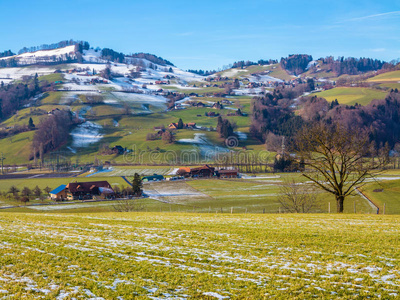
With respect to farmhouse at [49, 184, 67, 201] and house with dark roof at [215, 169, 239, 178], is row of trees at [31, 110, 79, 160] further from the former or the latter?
house with dark roof at [215, 169, 239, 178]

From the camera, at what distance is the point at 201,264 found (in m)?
12.3

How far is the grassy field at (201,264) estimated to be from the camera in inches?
384

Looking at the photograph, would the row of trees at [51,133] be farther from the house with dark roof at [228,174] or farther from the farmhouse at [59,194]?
the house with dark roof at [228,174]

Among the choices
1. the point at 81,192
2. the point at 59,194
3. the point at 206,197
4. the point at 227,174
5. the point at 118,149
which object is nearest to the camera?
the point at 206,197

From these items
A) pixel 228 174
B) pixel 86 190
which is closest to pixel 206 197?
pixel 86 190

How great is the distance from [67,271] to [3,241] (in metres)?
6.44

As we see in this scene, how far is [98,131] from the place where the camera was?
192750 mm

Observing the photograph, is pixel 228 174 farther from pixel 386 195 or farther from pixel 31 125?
pixel 31 125

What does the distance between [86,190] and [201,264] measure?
287 feet

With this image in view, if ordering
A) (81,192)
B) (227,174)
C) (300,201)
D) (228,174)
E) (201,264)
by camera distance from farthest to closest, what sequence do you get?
(227,174) → (228,174) → (81,192) → (300,201) → (201,264)

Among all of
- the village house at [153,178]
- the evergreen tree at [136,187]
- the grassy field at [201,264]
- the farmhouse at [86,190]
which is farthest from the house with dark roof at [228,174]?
the grassy field at [201,264]

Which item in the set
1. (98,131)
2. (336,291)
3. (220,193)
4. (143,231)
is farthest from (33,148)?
(336,291)

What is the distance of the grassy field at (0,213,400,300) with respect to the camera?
32.0 feet

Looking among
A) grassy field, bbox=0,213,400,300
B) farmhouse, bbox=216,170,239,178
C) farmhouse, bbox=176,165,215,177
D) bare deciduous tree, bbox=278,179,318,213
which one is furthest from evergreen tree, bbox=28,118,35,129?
grassy field, bbox=0,213,400,300
